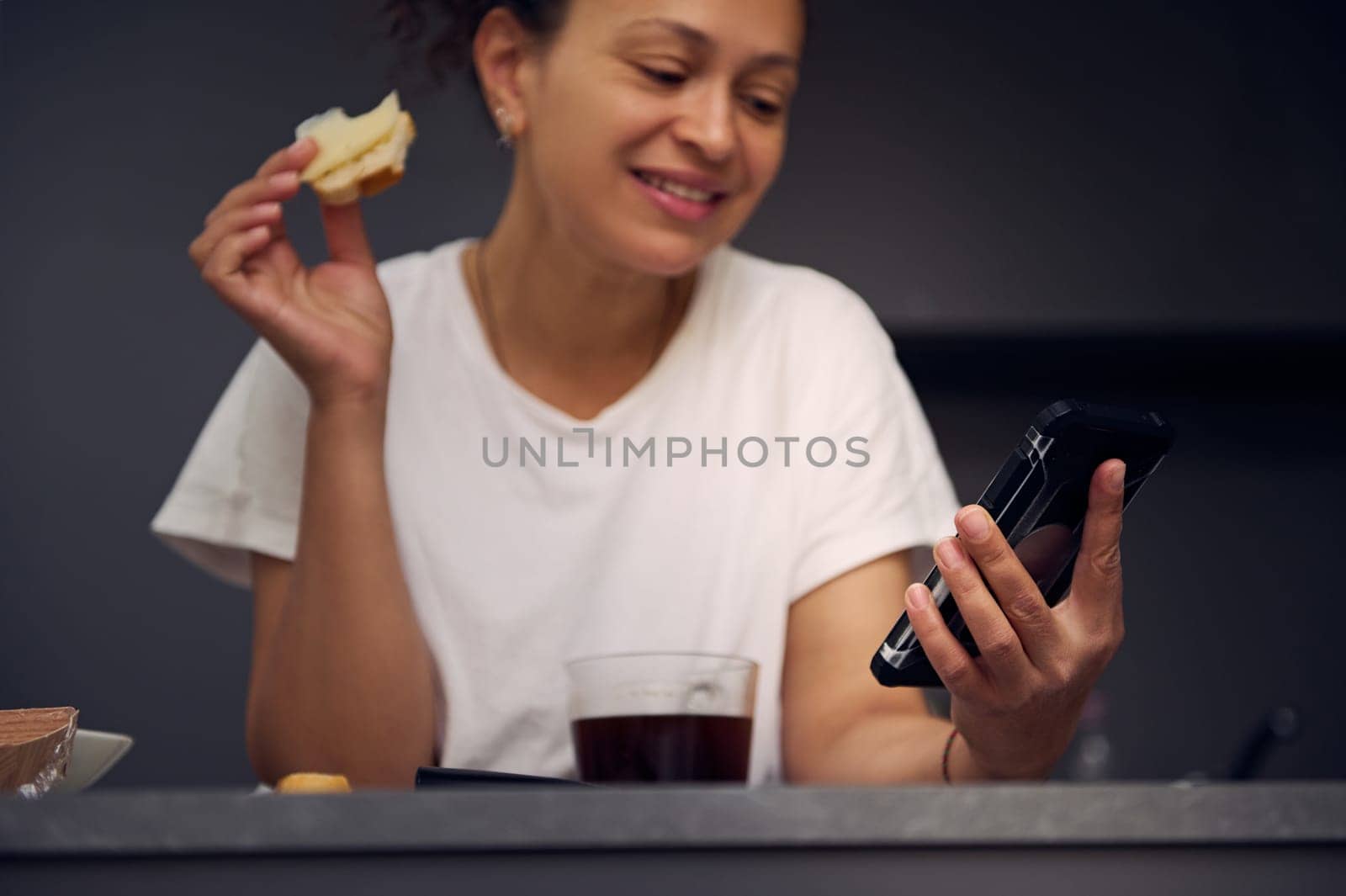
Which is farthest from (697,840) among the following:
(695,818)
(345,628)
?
(345,628)

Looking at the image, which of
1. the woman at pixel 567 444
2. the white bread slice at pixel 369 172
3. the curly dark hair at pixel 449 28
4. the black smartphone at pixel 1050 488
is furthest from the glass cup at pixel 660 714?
the curly dark hair at pixel 449 28

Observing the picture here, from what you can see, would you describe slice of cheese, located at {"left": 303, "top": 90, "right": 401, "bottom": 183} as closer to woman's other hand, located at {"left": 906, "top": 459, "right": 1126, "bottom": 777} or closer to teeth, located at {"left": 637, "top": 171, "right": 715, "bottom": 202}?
teeth, located at {"left": 637, "top": 171, "right": 715, "bottom": 202}

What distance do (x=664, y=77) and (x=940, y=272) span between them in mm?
842

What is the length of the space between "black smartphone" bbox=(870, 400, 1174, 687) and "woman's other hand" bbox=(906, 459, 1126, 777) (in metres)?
0.01

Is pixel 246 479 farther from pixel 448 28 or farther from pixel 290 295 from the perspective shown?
pixel 448 28

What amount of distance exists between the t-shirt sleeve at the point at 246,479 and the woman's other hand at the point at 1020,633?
2.08 feet

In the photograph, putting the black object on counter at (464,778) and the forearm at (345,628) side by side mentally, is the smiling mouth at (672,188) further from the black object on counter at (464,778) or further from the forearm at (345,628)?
the black object on counter at (464,778)

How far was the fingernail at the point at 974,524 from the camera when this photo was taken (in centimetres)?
61

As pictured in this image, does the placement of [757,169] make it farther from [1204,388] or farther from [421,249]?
[1204,388]

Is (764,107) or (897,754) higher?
(764,107)

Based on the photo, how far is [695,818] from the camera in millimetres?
402

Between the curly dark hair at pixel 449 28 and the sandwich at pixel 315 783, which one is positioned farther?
the curly dark hair at pixel 449 28

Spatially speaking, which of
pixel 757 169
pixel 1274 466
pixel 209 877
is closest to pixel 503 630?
pixel 757 169

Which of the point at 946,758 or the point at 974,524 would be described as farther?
the point at 946,758
